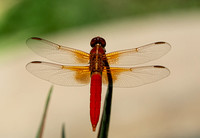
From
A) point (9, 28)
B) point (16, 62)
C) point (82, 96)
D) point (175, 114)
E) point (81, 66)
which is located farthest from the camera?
point (9, 28)

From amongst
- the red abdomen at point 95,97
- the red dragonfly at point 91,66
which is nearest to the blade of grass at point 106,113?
the red abdomen at point 95,97

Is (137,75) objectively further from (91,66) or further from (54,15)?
(54,15)

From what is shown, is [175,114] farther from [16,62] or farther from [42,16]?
[42,16]

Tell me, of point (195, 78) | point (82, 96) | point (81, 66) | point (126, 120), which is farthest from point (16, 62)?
point (81, 66)

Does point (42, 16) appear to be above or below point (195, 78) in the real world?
above

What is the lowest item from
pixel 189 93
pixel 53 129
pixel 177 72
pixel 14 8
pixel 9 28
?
pixel 53 129

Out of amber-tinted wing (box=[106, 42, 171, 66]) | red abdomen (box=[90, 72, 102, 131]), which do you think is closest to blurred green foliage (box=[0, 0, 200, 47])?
amber-tinted wing (box=[106, 42, 171, 66])
